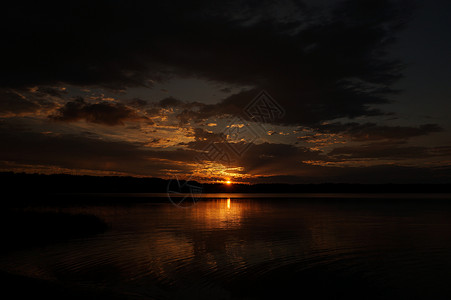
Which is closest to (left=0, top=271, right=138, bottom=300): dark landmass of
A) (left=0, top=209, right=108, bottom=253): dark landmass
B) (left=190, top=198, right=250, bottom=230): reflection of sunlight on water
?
(left=0, top=209, right=108, bottom=253): dark landmass

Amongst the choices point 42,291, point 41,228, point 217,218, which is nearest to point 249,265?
point 42,291

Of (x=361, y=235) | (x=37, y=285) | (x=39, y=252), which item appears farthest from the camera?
(x=361, y=235)

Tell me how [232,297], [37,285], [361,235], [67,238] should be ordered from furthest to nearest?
1. [361,235]
2. [67,238]
3. [232,297]
4. [37,285]

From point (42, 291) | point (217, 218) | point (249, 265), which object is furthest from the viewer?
point (217, 218)

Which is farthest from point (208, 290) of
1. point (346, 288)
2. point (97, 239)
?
point (97, 239)

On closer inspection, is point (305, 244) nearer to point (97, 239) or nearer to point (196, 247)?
point (196, 247)

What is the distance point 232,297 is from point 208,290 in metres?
1.40

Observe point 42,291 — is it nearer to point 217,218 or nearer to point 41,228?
point 41,228

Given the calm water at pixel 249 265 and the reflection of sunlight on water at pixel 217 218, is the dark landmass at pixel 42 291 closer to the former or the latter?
the calm water at pixel 249 265

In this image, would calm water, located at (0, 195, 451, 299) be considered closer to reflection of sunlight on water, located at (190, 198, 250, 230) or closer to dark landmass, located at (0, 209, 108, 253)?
dark landmass, located at (0, 209, 108, 253)

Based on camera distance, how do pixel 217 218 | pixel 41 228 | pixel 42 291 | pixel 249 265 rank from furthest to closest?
pixel 217 218
pixel 41 228
pixel 249 265
pixel 42 291

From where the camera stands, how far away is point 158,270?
18.2 m

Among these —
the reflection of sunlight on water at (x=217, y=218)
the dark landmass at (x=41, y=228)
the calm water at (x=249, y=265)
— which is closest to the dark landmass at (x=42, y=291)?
the calm water at (x=249, y=265)

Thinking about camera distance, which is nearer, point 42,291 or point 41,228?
point 42,291
